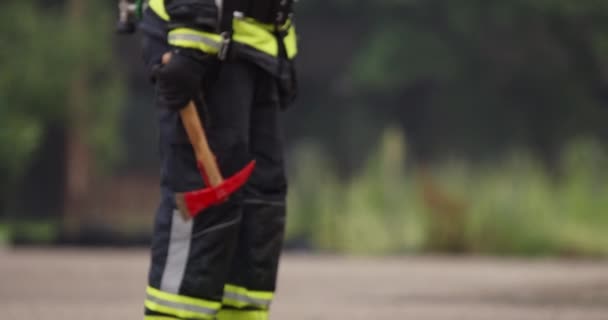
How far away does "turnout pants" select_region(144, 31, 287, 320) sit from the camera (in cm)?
446

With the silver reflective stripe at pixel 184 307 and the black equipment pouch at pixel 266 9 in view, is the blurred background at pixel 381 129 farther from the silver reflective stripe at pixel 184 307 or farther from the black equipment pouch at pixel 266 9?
the silver reflective stripe at pixel 184 307

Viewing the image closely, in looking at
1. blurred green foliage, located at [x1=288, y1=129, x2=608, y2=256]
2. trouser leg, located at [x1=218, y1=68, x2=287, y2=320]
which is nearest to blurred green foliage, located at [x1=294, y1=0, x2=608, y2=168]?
blurred green foliage, located at [x1=288, y1=129, x2=608, y2=256]

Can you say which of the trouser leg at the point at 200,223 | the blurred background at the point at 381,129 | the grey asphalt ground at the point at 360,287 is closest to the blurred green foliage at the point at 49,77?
the blurred background at the point at 381,129

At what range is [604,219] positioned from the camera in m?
14.3

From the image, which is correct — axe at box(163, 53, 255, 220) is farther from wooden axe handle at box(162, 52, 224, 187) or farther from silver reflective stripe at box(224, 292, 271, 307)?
silver reflective stripe at box(224, 292, 271, 307)

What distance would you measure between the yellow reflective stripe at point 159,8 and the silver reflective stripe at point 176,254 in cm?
61

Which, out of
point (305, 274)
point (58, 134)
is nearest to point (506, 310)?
point (305, 274)

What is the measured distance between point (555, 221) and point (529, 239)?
0.39 metres

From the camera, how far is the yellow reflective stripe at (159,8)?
454 centimetres

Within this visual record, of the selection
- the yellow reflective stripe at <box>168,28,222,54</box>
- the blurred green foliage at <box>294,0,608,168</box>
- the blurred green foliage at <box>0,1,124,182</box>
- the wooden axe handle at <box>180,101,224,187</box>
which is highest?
the blurred green foliage at <box>294,0,608,168</box>

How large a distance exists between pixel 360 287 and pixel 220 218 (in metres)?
5.48

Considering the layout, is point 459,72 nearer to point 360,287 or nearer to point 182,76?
point 360,287

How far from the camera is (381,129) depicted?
96.1ft

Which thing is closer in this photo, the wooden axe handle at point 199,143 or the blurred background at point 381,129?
the wooden axe handle at point 199,143
